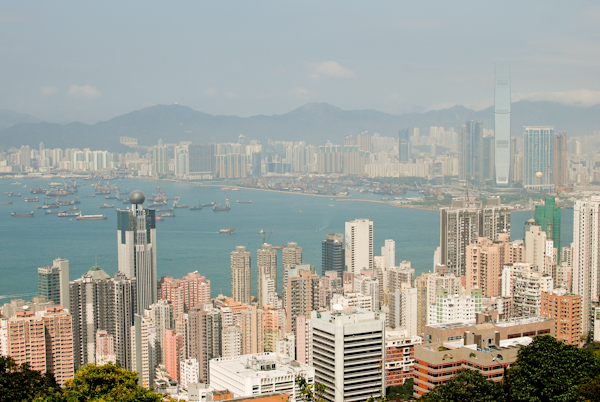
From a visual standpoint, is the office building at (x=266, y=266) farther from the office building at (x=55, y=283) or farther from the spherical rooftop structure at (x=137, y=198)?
the office building at (x=55, y=283)

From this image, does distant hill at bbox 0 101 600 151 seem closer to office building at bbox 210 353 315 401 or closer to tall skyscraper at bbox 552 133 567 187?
tall skyscraper at bbox 552 133 567 187

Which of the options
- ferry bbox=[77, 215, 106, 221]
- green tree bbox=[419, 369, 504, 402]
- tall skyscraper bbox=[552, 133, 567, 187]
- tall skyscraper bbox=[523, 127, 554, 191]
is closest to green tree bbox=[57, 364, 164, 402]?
green tree bbox=[419, 369, 504, 402]

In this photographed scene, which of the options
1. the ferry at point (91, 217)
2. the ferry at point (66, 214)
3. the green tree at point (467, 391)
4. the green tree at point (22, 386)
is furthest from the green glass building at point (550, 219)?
the ferry at point (66, 214)

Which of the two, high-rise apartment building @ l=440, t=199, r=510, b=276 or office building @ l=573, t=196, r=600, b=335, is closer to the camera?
office building @ l=573, t=196, r=600, b=335

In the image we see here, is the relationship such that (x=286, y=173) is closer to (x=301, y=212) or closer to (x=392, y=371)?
(x=301, y=212)

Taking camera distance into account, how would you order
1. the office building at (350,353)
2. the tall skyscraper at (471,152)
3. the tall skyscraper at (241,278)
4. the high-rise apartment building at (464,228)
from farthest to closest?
the tall skyscraper at (471,152)
the high-rise apartment building at (464,228)
the tall skyscraper at (241,278)
the office building at (350,353)

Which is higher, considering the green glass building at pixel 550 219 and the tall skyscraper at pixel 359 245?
the green glass building at pixel 550 219
